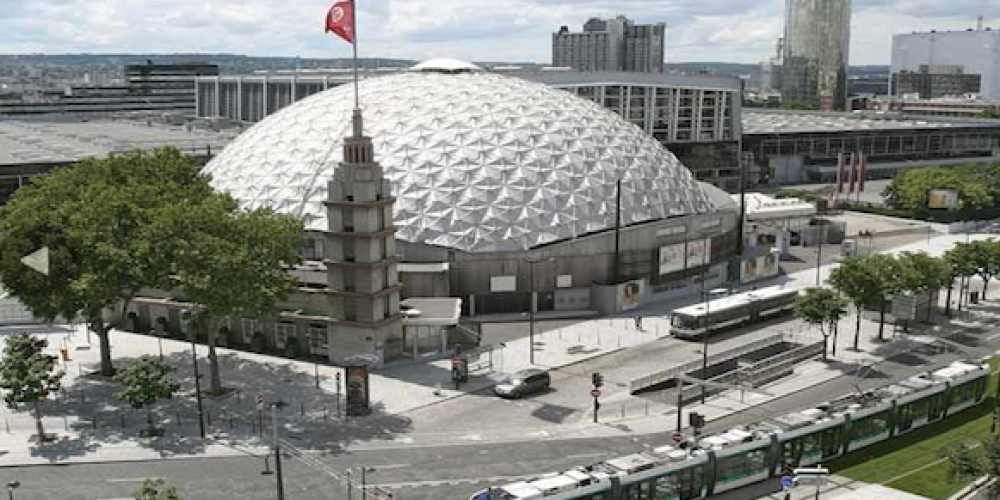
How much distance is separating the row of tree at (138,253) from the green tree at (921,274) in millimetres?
45297

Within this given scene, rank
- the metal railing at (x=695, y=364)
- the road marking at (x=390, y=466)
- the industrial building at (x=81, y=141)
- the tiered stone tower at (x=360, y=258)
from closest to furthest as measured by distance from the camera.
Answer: the road marking at (x=390, y=466) → the metal railing at (x=695, y=364) → the tiered stone tower at (x=360, y=258) → the industrial building at (x=81, y=141)

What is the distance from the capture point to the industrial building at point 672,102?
14325 centimetres

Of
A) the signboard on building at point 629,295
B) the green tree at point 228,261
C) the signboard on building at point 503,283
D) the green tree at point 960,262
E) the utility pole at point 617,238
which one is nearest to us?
the green tree at point 228,261

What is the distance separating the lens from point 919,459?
4812cm

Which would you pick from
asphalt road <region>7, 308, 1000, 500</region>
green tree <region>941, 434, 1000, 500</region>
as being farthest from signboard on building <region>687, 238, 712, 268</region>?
green tree <region>941, 434, 1000, 500</region>

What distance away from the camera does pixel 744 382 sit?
60062mm

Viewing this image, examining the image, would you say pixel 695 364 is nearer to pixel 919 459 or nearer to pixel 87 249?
pixel 919 459

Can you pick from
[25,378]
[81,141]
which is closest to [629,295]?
[25,378]

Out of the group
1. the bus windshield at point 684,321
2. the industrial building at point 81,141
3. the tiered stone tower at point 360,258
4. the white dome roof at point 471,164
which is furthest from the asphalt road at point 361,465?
the industrial building at point 81,141

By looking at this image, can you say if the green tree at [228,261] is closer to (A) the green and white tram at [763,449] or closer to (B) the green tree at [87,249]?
(B) the green tree at [87,249]

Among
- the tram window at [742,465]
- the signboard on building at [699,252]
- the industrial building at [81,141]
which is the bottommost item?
the tram window at [742,465]

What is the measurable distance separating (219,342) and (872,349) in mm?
49179

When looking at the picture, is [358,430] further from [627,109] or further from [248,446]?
[627,109]
